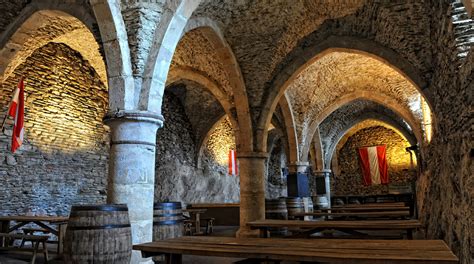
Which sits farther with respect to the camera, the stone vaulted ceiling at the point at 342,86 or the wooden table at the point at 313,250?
the stone vaulted ceiling at the point at 342,86

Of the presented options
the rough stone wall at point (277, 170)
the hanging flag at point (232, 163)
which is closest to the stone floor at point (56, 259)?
A: the hanging flag at point (232, 163)

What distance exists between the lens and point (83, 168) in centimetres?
770

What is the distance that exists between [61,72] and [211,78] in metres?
3.17

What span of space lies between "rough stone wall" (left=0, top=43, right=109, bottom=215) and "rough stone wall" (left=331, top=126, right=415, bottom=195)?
509 inches

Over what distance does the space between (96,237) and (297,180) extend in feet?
24.5

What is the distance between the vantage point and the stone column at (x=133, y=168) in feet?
11.9

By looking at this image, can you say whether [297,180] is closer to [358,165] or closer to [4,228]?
[4,228]

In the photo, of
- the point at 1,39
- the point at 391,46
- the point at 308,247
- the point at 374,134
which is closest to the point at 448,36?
the point at 308,247

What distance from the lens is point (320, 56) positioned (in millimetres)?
6988

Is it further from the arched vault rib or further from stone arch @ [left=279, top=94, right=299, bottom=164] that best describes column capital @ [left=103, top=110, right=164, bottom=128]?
stone arch @ [left=279, top=94, right=299, bottom=164]

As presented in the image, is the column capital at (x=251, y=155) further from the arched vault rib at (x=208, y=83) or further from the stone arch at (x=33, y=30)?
the stone arch at (x=33, y=30)

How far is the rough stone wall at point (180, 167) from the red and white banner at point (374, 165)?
763 centimetres

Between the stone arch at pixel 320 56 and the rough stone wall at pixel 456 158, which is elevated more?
the stone arch at pixel 320 56

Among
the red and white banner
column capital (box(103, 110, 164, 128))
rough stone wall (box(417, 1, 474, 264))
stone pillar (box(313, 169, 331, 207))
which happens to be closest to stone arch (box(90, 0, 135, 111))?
column capital (box(103, 110, 164, 128))
